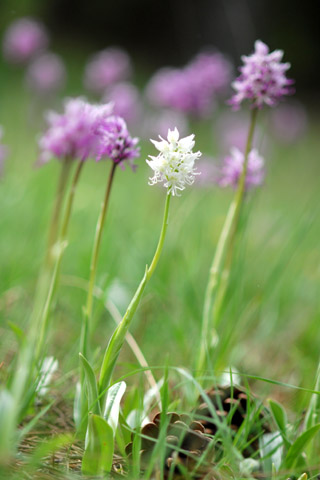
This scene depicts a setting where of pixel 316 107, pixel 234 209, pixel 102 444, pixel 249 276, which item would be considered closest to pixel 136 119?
pixel 249 276

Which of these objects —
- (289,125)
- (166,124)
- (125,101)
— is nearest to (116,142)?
(166,124)


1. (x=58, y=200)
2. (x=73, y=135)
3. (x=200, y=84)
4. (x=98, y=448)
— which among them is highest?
(x=200, y=84)

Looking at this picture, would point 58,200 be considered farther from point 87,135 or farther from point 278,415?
point 278,415

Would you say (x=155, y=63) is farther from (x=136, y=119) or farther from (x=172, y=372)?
(x=172, y=372)

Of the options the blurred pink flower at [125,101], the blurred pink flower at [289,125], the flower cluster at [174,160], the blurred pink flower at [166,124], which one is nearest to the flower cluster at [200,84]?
the blurred pink flower at [166,124]

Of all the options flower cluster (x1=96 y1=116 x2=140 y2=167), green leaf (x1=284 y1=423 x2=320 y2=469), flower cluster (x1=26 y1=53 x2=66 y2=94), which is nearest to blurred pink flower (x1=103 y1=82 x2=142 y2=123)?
flower cluster (x1=26 y1=53 x2=66 y2=94)
